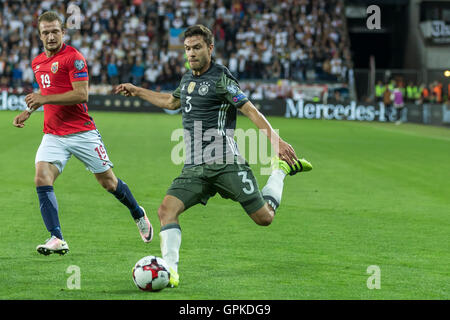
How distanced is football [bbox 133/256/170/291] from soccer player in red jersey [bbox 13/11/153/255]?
1697 mm

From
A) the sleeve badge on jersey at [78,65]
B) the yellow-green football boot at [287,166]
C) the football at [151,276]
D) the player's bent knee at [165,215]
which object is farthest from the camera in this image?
the yellow-green football boot at [287,166]

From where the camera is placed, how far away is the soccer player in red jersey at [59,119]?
776cm

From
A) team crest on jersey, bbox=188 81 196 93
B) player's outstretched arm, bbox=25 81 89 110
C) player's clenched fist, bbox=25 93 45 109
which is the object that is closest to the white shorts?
player's outstretched arm, bbox=25 81 89 110

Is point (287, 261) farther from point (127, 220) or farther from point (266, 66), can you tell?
point (266, 66)

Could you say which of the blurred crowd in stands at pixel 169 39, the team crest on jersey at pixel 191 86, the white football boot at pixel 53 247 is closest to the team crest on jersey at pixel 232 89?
the team crest on jersey at pixel 191 86

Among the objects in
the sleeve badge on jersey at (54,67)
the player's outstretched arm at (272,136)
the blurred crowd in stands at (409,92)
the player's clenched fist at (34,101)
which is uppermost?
the sleeve badge on jersey at (54,67)

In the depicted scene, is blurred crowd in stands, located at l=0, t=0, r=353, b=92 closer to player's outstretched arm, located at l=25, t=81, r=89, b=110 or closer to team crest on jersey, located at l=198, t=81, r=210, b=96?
player's outstretched arm, located at l=25, t=81, r=89, b=110

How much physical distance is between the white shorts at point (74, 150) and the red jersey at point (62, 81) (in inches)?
2.8

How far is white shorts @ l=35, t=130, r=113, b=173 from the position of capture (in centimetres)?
799

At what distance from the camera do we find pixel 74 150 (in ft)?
26.8

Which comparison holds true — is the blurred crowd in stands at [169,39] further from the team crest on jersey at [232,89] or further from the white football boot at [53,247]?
the team crest on jersey at [232,89]

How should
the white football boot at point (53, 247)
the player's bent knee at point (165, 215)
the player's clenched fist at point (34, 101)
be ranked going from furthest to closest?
1. the player's clenched fist at point (34, 101)
2. the white football boot at point (53, 247)
3. the player's bent knee at point (165, 215)

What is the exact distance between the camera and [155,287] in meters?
6.18

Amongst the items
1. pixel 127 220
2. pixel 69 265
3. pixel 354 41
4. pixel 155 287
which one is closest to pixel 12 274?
pixel 69 265
